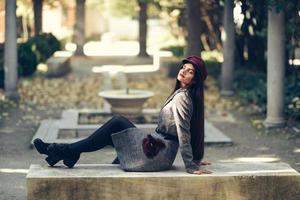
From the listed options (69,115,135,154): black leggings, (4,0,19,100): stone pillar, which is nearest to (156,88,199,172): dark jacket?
(69,115,135,154): black leggings

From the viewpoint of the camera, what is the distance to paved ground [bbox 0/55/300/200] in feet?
32.4

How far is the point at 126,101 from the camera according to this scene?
14.3 m

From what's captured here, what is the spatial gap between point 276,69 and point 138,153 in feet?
22.5

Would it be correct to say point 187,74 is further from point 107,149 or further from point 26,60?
point 26,60

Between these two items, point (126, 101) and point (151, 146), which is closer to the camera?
point (151, 146)

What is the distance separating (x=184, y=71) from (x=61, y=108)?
952cm

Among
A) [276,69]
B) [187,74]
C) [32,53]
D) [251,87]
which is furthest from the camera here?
[32,53]

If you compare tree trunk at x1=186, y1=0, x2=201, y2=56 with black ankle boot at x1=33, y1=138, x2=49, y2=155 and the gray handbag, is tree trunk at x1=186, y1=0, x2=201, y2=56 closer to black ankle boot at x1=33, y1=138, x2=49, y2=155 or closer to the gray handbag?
the gray handbag

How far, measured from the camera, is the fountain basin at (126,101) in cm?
1429

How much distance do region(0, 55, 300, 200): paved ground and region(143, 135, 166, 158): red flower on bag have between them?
1795 millimetres

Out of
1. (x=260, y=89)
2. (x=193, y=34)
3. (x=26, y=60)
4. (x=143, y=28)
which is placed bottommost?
(x=260, y=89)

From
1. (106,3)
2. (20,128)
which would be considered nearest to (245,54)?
(20,128)

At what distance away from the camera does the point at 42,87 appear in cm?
2028

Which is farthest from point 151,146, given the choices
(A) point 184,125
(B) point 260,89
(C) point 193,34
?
(C) point 193,34
